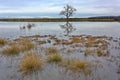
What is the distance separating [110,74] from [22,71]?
401 cm

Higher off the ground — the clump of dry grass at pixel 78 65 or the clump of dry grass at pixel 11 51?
the clump of dry grass at pixel 78 65

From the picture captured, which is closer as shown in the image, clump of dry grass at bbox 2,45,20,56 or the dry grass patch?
the dry grass patch

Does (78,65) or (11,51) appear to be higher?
(78,65)

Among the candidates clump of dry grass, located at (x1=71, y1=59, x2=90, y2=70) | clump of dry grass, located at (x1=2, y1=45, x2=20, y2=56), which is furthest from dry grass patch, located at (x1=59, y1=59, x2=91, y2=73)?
clump of dry grass, located at (x1=2, y1=45, x2=20, y2=56)

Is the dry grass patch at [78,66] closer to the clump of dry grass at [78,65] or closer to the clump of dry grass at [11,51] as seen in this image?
the clump of dry grass at [78,65]

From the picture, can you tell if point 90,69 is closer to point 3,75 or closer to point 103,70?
point 103,70

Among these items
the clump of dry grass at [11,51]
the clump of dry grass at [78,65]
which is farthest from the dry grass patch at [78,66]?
the clump of dry grass at [11,51]

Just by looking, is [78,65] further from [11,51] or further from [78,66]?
[11,51]

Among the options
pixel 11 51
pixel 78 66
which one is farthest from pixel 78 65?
pixel 11 51

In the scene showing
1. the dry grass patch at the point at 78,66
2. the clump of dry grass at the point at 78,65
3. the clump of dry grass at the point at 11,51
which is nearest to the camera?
the dry grass patch at the point at 78,66

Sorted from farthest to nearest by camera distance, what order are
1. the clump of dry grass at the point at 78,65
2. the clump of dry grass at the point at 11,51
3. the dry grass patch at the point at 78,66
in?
the clump of dry grass at the point at 11,51 → the clump of dry grass at the point at 78,65 → the dry grass patch at the point at 78,66

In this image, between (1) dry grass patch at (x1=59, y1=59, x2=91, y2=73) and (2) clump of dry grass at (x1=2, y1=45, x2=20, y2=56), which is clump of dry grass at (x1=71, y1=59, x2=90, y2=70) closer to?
(1) dry grass patch at (x1=59, y1=59, x2=91, y2=73)

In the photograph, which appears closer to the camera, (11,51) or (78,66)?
→ (78,66)

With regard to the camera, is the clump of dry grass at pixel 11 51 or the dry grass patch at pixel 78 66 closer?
the dry grass patch at pixel 78 66
